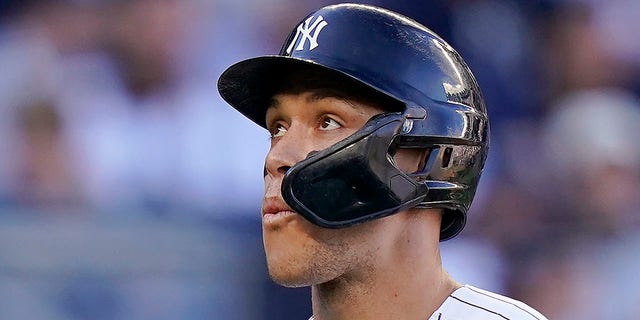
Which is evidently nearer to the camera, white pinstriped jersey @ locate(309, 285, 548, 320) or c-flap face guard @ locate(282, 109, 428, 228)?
c-flap face guard @ locate(282, 109, 428, 228)

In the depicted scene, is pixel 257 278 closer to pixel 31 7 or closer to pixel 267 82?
pixel 31 7

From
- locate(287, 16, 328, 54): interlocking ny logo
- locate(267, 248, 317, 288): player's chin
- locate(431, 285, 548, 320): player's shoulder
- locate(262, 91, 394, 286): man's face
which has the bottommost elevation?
locate(431, 285, 548, 320): player's shoulder

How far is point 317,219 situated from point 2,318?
10.8ft

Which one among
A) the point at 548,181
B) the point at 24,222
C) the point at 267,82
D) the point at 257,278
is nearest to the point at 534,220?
the point at 548,181

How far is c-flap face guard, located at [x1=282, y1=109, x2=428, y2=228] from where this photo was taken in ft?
7.54

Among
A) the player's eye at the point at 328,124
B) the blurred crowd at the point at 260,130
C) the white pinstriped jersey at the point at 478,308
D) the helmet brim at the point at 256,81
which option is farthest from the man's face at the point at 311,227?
the blurred crowd at the point at 260,130

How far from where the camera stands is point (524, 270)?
5410mm

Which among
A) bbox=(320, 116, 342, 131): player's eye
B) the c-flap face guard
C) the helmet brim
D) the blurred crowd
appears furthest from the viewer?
the blurred crowd

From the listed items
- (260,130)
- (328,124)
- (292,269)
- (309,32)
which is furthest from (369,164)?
(260,130)

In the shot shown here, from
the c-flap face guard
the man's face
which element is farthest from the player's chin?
the c-flap face guard

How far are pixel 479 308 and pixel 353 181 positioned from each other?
45 cm

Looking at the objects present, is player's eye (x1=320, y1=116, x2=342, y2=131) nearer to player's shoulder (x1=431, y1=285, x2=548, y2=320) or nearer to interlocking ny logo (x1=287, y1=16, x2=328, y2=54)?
interlocking ny logo (x1=287, y1=16, x2=328, y2=54)

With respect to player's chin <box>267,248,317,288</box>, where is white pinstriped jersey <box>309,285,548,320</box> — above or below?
below

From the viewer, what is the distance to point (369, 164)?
231 centimetres
